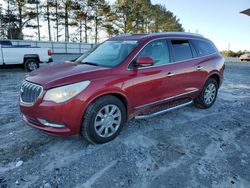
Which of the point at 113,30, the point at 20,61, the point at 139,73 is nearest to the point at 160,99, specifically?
the point at 139,73

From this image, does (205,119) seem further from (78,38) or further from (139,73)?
(78,38)

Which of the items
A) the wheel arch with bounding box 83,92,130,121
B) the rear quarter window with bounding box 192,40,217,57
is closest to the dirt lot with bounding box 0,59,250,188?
the wheel arch with bounding box 83,92,130,121

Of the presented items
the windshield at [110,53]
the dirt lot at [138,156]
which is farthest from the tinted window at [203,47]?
the windshield at [110,53]

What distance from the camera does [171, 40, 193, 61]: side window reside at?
445 centimetres

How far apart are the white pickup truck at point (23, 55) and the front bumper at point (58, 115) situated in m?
8.34

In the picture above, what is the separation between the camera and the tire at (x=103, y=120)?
3.27 metres

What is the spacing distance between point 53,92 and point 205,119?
10.8 feet

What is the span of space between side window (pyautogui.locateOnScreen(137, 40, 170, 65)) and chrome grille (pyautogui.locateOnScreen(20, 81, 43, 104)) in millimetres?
1829

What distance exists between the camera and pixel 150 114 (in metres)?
4.09

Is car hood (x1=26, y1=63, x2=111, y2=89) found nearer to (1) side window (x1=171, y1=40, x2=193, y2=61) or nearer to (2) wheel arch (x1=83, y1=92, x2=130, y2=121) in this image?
(2) wheel arch (x1=83, y1=92, x2=130, y2=121)

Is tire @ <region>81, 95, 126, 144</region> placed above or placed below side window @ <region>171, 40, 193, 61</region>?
below

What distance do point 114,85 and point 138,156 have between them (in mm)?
1133

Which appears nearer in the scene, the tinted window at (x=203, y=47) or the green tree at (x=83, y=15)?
the tinted window at (x=203, y=47)

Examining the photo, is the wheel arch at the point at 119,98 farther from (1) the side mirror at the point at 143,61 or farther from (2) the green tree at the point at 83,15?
(2) the green tree at the point at 83,15
